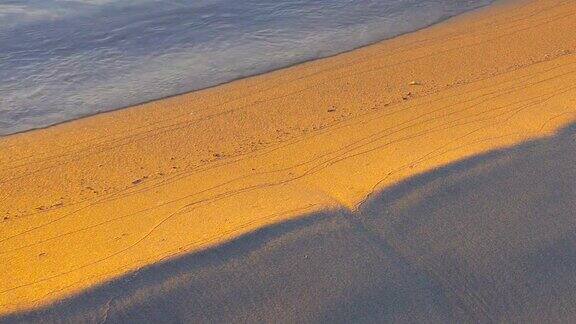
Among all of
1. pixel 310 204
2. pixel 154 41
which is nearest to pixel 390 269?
pixel 310 204

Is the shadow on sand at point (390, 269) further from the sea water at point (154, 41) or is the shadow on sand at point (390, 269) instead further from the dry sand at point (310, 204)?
the sea water at point (154, 41)

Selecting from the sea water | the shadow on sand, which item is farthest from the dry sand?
the sea water

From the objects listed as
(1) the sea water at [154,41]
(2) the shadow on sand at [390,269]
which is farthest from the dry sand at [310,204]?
(1) the sea water at [154,41]

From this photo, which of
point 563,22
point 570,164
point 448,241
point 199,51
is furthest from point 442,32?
point 448,241

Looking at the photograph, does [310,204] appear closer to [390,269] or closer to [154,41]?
[390,269]

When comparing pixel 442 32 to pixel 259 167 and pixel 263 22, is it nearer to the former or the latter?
pixel 263 22

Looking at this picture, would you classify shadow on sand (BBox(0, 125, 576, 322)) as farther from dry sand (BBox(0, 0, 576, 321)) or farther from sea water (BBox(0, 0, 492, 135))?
sea water (BBox(0, 0, 492, 135))
